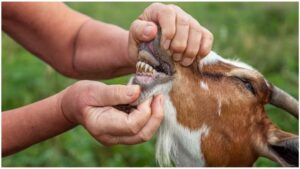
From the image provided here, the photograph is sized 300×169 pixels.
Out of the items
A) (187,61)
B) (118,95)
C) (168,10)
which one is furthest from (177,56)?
(118,95)

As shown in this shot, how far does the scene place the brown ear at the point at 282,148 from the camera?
3055 millimetres

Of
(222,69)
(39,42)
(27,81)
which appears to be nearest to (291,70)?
(27,81)

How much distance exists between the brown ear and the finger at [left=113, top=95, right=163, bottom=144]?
538mm

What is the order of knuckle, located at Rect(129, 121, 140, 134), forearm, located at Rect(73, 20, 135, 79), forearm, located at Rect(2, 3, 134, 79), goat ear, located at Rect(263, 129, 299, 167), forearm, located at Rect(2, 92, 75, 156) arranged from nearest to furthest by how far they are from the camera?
knuckle, located at Rect(129, 121, 140, 134) < goat ear, located at Rect(263, 129, 299, 167) < forearm, located at Rect(2, 92, 75, 156) < forearm, located at Rect(73, 20, 135, 79) < forearm, located at Rect(2, 3, 134, 79)

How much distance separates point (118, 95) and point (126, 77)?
305 cm

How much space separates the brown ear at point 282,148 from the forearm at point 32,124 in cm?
80

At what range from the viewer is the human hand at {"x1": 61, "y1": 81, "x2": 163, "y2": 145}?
2779 mm

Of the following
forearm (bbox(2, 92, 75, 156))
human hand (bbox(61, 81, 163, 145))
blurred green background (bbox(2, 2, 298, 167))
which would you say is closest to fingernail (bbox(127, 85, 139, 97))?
human hand (bbox(61, 81, 163, 145))

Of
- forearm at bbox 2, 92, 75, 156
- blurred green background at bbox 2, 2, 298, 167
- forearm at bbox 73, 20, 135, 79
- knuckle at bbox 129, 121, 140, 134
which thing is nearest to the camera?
knuckle at bbox 129, 121, 140, 134

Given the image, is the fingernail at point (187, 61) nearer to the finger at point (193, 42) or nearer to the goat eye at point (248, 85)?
the finger at point (193, 42)

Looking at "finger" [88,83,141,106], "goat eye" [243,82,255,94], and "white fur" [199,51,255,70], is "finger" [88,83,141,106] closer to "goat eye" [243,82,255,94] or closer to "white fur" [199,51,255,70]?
"white fur" [199,51,255,70]

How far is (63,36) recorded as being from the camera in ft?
12.9

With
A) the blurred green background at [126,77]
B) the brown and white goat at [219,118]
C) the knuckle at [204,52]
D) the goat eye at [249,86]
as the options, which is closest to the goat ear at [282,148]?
the brown and white goat at [219,118]

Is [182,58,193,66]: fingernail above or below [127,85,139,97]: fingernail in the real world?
above
